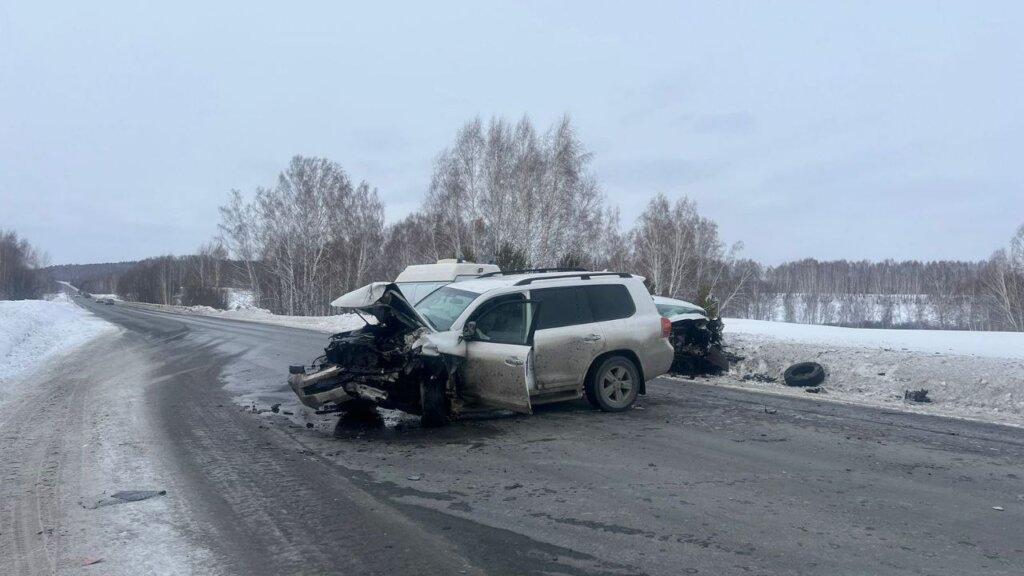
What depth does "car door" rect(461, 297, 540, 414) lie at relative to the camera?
8.31 metres

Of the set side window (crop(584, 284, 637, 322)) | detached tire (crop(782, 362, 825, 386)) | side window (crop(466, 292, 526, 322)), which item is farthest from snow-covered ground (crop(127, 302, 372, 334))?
side window (crop(466, 292, 526, 322))

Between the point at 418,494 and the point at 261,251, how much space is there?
174 ft

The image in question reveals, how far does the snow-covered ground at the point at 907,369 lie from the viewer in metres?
11.1

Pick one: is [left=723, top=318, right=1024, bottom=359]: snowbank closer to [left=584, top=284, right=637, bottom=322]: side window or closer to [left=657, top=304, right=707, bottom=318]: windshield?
[left=657, top=304, right=707, bottom=318]: windshield

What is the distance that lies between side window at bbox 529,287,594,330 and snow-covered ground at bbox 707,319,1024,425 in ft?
14.8

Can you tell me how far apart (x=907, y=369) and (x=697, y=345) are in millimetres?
3715

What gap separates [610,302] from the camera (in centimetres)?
971

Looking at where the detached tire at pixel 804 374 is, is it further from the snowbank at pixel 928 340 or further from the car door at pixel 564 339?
the car door at pixel 564 339

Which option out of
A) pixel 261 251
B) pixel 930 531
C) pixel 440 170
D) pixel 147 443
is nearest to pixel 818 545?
pixel 930 531

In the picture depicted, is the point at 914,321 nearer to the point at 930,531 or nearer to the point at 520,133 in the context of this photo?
the point at 520,133

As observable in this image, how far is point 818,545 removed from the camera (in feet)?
15.2

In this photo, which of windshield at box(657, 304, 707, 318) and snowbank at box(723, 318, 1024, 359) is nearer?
windshield at box(657, 304, 707, 318)

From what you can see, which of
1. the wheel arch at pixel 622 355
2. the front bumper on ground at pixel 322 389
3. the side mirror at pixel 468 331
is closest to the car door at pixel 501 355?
the side mirror at pixel 468 331

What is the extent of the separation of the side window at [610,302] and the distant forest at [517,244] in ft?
47.5
